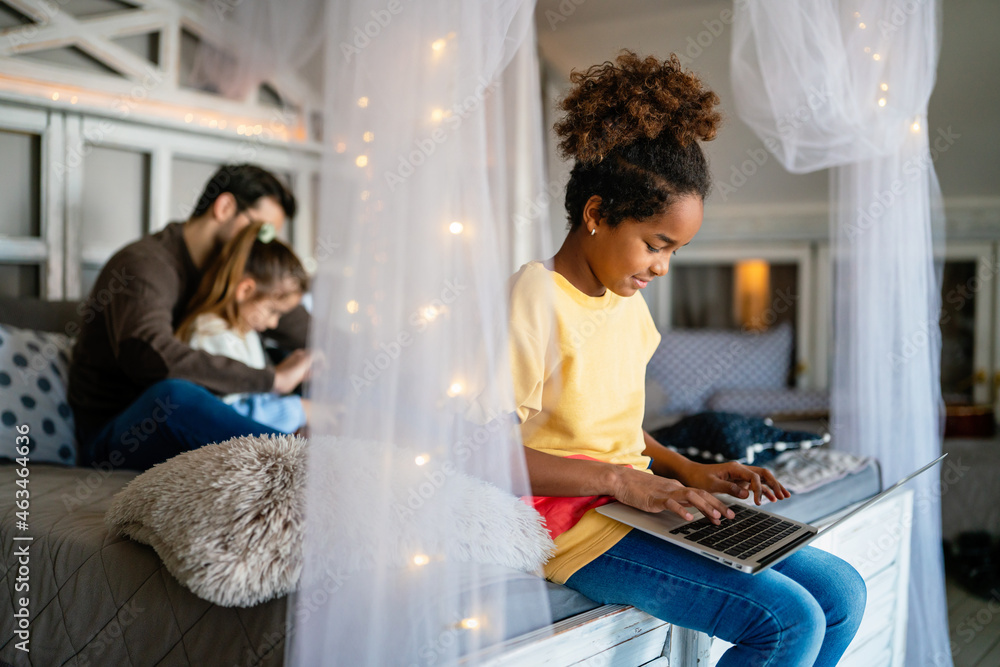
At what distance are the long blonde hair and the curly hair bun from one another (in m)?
1.12

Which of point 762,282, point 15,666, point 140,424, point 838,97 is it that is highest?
point 838,97

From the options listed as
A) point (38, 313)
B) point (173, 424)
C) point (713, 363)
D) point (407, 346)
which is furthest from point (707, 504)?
point (713, 363)

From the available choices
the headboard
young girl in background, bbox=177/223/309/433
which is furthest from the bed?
the headboard

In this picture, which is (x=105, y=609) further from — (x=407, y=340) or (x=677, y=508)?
(x=677, y=508)

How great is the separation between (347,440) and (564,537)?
0.38 m

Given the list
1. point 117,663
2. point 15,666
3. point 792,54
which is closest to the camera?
point 117,663

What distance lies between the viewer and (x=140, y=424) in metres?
1.50

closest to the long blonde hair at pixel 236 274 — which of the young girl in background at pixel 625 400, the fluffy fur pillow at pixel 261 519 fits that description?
the fluffy fur pillow at pixel 261 519

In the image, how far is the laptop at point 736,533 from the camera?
2.92ft

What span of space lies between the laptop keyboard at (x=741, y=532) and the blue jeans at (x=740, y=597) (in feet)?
0.12

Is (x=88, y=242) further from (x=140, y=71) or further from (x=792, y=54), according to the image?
(x=792, y=54)

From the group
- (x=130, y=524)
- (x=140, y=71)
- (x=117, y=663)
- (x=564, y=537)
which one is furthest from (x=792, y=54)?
(x=140, y=71)

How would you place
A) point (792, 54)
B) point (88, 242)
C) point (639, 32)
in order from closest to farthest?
point (792, 54)
point (88, 242)
point (639, 32)

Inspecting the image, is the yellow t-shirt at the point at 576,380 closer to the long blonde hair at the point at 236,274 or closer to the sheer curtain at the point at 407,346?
the sheer curtain at the point at 407,346
